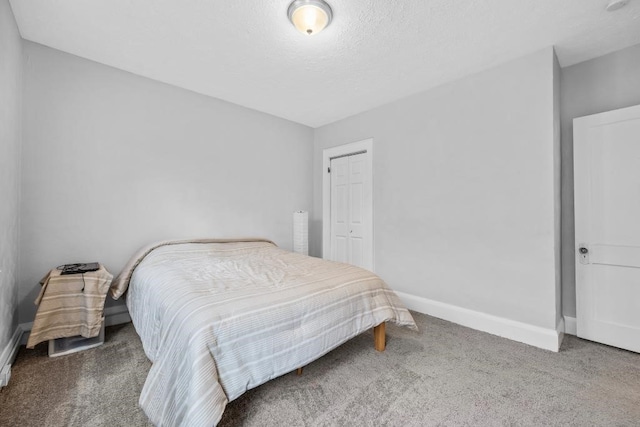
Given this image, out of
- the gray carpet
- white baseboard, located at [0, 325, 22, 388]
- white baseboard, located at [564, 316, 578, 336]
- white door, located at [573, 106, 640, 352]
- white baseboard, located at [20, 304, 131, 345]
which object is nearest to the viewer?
the gray carpet

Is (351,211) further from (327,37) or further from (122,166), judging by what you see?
(122,166)

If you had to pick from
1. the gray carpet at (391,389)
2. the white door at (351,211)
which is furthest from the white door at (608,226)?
the white door at (351,211)

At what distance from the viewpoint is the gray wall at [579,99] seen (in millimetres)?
2393

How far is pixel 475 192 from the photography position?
281 centimetres

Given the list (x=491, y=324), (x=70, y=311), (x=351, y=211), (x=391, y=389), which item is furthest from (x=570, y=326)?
(x=70, y=311)

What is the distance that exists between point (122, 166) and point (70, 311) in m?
1.43

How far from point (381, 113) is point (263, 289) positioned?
2.85m

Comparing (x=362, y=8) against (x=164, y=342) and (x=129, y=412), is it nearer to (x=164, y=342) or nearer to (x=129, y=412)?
(x=164, y=342)

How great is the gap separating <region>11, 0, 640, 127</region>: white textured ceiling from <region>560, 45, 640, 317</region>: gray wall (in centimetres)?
12

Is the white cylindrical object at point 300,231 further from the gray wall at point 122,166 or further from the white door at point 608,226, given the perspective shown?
the white door at point 608,226

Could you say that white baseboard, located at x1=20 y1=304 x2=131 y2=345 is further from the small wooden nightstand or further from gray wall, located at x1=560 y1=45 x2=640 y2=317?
gray wall, located at x1=560 y1=45 x2=640 y2=317

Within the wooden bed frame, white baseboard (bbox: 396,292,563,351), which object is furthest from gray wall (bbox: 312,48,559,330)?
the wooden bed frame

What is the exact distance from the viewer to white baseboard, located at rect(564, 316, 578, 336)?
254cm

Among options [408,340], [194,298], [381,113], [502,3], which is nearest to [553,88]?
[502,3]
